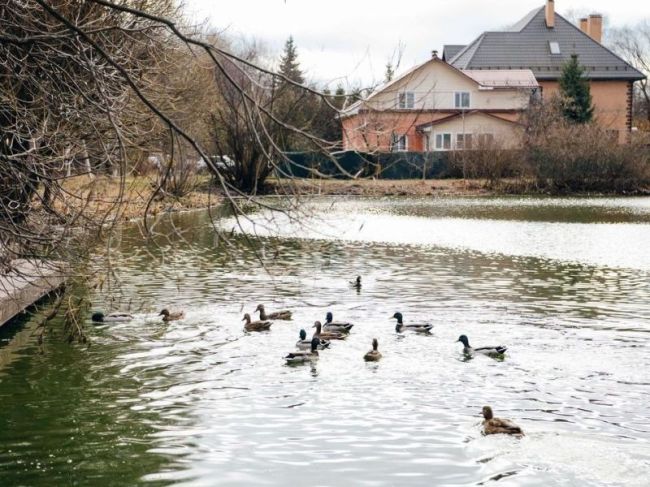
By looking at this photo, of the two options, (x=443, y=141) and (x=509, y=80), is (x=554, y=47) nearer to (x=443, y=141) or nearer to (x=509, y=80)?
(x=509, y=80)

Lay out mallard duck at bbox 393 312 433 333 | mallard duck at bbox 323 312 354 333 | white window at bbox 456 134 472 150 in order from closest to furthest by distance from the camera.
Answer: mallard duck at bbox 323 312 354 333 < mallard duck at bbox 393 312 433 333 < white window at bbox 456 134 472 150

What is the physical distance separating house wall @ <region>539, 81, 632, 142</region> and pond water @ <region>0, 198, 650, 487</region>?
59.6m

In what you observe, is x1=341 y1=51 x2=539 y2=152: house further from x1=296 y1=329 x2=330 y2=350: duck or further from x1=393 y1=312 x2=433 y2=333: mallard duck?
x1=296 y1=329 x2=330 y2=350: duck

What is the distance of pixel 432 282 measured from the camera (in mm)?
21328

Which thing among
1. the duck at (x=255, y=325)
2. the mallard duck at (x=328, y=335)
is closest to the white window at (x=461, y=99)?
the duck at (x=255, y=325)

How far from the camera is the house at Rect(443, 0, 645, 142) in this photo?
260 feet

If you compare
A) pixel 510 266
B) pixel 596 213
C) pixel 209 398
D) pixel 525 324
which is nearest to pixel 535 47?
pixel 596 213

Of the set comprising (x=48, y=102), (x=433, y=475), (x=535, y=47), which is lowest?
(x=433, y=475)

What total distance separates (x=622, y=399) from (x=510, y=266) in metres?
12.9

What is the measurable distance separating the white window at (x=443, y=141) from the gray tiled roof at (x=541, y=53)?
10783mm

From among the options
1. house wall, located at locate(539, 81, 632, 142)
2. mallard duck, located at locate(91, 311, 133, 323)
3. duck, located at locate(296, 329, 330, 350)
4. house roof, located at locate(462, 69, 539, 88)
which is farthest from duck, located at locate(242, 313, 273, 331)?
house wall, located at locate(539, 81, 632, 142)

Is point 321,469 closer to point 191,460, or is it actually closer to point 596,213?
point 191,460

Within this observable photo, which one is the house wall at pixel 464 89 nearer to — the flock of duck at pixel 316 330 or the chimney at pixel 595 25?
the chimney at pixel 595 25

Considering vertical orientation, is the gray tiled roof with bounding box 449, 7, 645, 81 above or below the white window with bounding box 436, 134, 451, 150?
above
